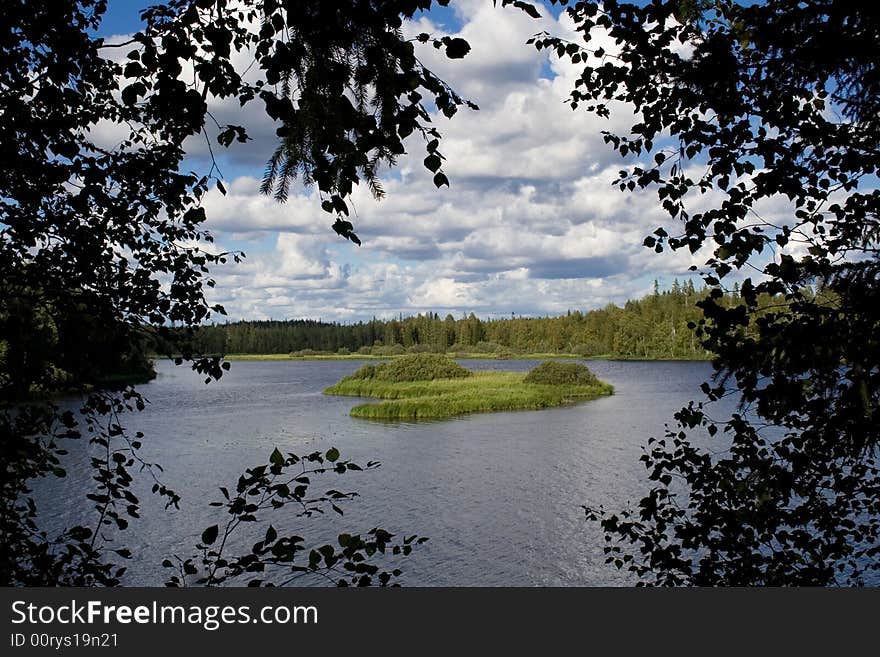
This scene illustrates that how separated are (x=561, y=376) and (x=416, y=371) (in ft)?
44.0

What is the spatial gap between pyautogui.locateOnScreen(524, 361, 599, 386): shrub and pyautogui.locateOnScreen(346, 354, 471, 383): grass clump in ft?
24.0

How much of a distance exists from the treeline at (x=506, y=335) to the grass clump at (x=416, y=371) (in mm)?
67287

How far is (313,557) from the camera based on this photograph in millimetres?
3900

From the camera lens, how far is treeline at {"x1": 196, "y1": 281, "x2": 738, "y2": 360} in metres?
125

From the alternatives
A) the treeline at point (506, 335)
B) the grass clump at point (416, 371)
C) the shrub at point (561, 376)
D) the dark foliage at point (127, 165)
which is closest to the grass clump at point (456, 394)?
the grass clump at point (416, 371)

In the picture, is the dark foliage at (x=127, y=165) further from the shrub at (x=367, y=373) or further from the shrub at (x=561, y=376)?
the shrub at (x=367, y=373)

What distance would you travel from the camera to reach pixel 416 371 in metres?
60.6

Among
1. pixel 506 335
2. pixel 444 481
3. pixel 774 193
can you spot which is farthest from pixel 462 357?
pixel 774 193

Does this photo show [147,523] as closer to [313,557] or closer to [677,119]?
[313,557]

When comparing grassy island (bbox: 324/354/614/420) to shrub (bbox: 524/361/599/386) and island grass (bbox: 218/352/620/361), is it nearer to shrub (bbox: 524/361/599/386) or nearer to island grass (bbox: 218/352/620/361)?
shrub (bbox: 524/361/599/386)

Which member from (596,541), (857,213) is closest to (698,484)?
(857,213)

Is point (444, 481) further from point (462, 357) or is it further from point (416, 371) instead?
point (462, 357)

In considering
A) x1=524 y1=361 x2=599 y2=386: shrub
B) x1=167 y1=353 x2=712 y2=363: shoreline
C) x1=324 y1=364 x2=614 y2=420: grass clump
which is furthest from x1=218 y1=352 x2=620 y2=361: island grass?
x1=524 y1=361 x2=599 y2=386: shrub

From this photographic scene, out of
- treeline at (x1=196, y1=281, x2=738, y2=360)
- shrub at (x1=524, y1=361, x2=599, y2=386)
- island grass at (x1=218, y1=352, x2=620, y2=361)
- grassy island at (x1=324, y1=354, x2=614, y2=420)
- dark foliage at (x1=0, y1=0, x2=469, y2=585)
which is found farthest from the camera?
island grass at (x1=218, y1=352, x2=620, y2=361)
